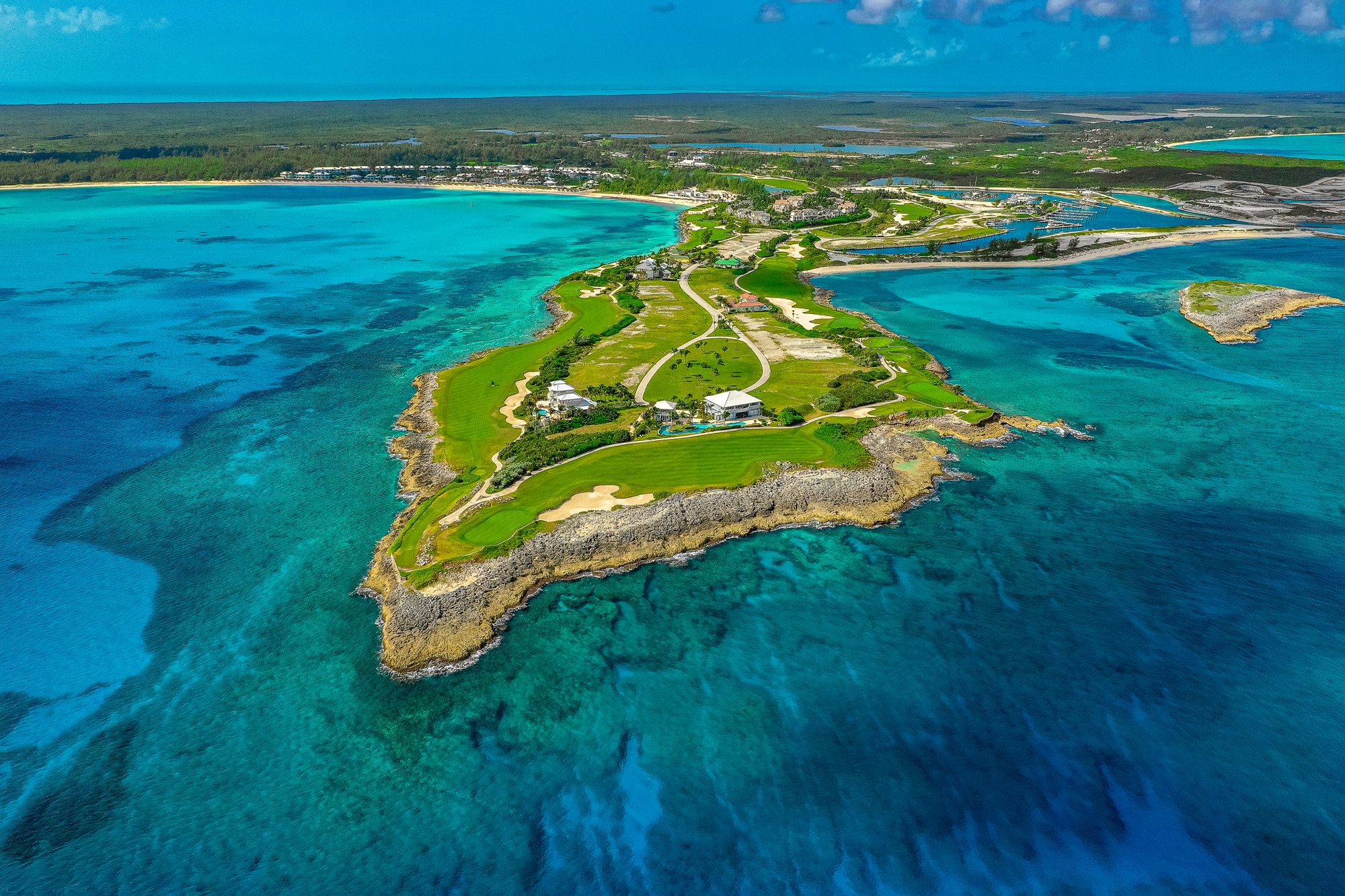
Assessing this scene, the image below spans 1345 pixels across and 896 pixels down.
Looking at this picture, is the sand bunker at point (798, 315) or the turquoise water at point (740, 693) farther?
the sand bunker at point (798, 315)

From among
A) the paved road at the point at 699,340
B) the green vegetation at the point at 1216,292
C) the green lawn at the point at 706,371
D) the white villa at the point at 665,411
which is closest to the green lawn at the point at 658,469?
the white villa at the point at 665,411

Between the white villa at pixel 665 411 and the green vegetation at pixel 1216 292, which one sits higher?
the green vegetation at pixel 1216 292

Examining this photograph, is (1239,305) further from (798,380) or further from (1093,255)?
(798,380)

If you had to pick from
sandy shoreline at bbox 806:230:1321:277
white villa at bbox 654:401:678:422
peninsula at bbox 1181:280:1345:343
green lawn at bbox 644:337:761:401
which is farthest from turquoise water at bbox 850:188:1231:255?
white villa at bbox 654:401:678:422

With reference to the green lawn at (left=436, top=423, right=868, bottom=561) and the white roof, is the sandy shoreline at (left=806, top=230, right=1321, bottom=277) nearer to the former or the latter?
the white roof

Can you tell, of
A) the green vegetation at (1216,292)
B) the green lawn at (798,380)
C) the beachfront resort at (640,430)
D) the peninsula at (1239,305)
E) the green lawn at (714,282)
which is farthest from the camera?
the green lawn at (714,282)

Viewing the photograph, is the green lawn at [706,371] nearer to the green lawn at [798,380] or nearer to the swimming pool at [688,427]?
the green lawn at [798,380]

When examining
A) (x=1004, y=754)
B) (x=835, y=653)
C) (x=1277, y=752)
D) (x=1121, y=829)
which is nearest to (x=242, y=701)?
(x=835, y=653)
